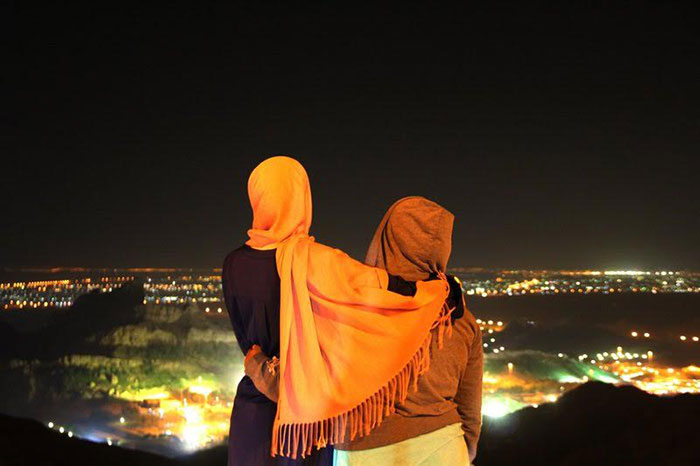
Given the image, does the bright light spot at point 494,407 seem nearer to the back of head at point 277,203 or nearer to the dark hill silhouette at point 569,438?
the dark hill silhouette at point 569,438

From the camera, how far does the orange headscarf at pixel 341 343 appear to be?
2334 mm

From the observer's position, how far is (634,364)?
3166 cm

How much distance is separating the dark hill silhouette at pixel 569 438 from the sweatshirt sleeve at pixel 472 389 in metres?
6.77

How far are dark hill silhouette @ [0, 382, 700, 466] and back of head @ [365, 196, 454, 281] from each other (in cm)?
724

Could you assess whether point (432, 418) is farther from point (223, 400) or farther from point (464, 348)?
point (223, 400)

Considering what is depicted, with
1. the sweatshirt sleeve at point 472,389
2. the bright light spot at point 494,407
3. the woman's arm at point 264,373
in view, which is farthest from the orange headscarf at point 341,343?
the bright light spot at point 494,407

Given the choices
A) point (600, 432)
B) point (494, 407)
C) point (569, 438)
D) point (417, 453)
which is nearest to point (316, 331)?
point (417, 453)

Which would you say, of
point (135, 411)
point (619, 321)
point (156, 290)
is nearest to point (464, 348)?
point (135, 411)

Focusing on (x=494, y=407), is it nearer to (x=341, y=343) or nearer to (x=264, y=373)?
(x=264, y=373)

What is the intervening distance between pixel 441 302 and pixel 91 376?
32.6 metres

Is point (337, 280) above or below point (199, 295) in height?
below

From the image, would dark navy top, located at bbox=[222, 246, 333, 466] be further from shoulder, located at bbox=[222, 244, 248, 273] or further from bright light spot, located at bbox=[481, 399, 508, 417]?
bright light spot, located at bbox=[481, 399, 508, 417]

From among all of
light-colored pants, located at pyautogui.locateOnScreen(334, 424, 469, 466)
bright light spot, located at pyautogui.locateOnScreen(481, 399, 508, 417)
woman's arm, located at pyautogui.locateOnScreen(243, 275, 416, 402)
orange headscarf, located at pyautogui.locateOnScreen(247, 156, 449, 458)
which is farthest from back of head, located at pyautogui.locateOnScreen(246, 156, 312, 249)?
bright light spot, located at pyautogui.locateOnScreen(481, 399, 508, 417)

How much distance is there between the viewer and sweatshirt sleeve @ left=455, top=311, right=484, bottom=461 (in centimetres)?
247
